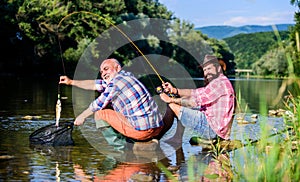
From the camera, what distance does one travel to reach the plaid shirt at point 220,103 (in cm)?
831

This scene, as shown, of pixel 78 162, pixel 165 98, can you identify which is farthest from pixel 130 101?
pixel 78 162

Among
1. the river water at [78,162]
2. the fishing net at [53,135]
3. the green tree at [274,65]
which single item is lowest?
the river water at [78,162]

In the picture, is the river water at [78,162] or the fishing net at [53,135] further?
the fishing net at [53,135]

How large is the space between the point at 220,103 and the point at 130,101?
1.35m

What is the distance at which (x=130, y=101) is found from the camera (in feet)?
25.7

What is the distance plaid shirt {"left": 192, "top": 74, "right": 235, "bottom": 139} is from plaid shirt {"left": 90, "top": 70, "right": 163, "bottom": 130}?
0.92 m

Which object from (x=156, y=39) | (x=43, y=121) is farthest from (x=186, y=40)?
(x=43, y=121)

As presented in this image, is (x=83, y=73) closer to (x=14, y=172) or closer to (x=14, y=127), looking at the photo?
(x=14, y=127)

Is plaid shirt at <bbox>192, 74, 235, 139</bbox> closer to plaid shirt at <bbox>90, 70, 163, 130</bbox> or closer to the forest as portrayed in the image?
plaid shirt at <bbox>90, 70, 163, 130</bbox>

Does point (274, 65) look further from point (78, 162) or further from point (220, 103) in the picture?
point (78, 162)

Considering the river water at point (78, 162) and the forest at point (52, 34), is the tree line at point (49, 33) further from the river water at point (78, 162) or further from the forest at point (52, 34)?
the river water at point (78, 162)

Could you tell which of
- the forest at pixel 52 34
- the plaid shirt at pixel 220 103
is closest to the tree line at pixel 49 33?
the forest at pixel 52 34

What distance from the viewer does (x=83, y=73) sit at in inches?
1859

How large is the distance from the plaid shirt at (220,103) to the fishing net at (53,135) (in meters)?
2.07
